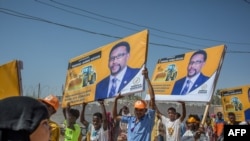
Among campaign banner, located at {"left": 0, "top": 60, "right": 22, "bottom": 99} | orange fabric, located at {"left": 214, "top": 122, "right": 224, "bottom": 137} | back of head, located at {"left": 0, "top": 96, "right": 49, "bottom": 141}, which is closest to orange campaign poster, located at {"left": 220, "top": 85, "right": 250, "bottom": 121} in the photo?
orange fabric, located at {"left": 214, "top": 122, "right": 224, "bottom": 137}

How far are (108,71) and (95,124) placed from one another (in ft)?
3.25

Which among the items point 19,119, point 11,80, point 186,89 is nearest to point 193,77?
point 186,89

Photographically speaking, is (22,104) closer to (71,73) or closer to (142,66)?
(142,66)

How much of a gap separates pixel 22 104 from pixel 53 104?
13.2 ft

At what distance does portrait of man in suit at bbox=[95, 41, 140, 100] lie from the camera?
19.4 feet

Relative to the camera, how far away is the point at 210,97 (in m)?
6.85

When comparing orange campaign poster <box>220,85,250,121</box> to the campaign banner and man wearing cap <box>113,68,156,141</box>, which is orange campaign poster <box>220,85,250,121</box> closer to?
man wearing cap <box>113,68,156,141</box>

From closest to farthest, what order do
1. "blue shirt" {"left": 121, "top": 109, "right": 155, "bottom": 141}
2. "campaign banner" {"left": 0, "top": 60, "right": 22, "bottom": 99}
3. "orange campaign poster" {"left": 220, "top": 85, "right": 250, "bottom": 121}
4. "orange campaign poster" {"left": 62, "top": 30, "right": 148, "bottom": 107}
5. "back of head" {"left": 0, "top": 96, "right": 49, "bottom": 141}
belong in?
"back of head" {"left": 0, "top": 96, "right": 49, "bottom": 141}, "blue shirt" {"left": 121, "top": 109, "right": 155, "bottom": 141}, "campaign banner" {"left": 0, "top": 60, "right": 22, "bottom": 99}, "orange campaign poster" {"left": 62, "top": 30, "right": 148, "bottom": 107}, "orange campaign poster" {"left": 220, "top": 85, "right": 250, "bottom": 121}

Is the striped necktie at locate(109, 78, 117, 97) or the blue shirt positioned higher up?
the striped necktie at locate(109, 78, 117, 97)

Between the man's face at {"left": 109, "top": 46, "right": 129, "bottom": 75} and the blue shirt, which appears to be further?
the man's face at {"left": 109, "top": 46, "right": 129, "bottom": 75}

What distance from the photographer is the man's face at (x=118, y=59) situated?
20.0ft

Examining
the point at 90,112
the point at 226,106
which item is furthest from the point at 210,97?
the point at 90,112

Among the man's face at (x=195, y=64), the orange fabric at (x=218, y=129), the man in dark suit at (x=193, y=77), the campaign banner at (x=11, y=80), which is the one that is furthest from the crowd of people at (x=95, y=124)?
the orange fabric at (x=218, y=129)

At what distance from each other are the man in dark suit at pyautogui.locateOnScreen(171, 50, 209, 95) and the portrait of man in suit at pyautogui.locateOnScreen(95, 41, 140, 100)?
6.27 ft
